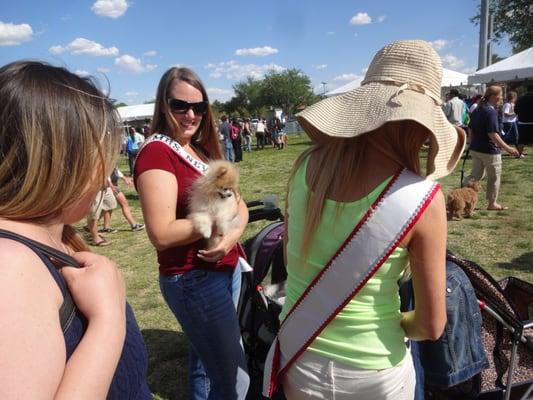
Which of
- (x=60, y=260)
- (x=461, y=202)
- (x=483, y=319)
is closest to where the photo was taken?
(x=60, y=260)

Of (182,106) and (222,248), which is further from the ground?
(182,106)

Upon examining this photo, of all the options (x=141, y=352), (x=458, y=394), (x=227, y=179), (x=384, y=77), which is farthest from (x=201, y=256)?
(x=458, y=394)

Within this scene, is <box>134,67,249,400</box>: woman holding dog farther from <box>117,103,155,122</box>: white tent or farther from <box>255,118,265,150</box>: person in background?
<box>117,103,155,122</box>: white tent

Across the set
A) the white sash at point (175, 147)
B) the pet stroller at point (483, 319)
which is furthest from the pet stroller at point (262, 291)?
the white sash at point (175, 147)

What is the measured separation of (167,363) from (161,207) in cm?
218

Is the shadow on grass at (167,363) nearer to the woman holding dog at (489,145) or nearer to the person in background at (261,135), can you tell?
the woman holding dog at (489,145)

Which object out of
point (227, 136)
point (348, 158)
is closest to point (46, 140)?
point (348, 158)

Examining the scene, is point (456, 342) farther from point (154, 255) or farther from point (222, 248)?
point (154, 255)

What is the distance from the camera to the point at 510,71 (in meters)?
12.9

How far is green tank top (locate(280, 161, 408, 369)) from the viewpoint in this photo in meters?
1.24

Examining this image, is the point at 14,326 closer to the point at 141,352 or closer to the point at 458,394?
the point at 141,352

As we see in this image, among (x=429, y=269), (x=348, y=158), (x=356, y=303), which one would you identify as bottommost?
(x=356, y=303)

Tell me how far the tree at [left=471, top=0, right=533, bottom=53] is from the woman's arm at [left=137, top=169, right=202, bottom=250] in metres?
34.1

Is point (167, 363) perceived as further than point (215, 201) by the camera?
Yes
